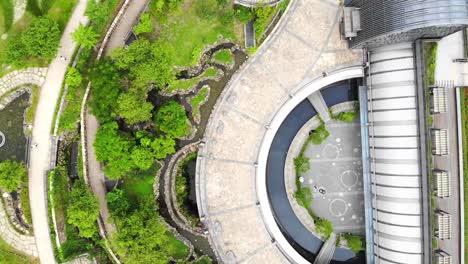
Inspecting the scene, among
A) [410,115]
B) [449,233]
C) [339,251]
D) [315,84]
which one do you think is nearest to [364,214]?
[339,251]

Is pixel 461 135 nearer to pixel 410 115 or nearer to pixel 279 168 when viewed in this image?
pixel 410 115

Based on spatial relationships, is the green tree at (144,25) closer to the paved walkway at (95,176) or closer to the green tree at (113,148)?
the green tree at (113,148)

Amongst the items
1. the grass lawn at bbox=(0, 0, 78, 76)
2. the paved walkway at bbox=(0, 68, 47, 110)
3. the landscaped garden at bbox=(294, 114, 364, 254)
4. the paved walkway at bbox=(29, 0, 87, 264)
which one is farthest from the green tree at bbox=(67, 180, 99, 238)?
the landscaped garden at bbox=(294, 114, 364, 254)

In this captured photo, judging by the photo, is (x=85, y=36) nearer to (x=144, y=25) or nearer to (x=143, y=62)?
(x=144, y=25)

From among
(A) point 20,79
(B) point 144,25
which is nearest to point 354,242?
(B) point 144,25

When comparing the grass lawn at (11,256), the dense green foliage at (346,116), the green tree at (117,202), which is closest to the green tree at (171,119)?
the green tree at (117,202)

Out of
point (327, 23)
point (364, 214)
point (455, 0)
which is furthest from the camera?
point (364, 214)

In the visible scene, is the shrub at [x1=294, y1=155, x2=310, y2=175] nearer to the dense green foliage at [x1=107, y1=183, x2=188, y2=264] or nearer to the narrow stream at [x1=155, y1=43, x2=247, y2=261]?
the narrow stream at [x1=155, y1=43, x2=247, y2=261]
